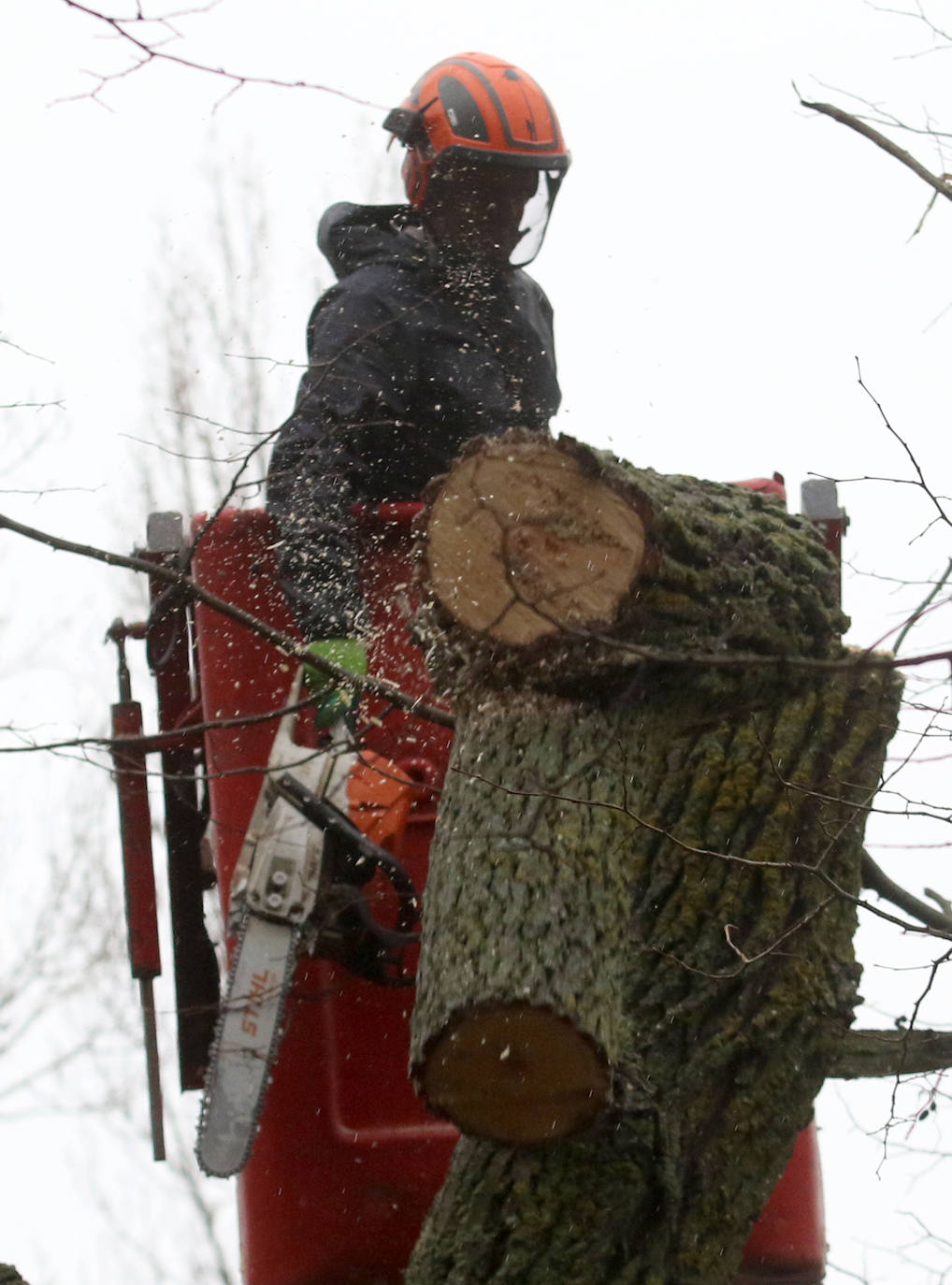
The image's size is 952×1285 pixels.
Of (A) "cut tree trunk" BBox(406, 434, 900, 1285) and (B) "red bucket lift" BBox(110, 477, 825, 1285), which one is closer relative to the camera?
(A) "cut tree trunk" BBox(406, 434, 900, 1285)

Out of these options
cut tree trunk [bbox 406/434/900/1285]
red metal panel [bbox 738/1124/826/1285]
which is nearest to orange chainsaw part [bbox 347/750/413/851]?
cut tree trunk [bbox 406/434/900/1285]

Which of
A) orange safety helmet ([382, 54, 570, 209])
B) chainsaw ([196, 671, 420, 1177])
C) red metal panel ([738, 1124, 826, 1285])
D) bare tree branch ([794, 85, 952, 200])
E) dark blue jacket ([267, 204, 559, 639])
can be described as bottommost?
red metal panel ([738, 1124, 826, 1285])

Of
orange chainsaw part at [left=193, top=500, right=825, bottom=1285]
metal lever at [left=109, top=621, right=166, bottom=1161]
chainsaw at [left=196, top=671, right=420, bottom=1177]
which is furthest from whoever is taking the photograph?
metal lever at [left=109, top=621, right=166, bottom=1161]

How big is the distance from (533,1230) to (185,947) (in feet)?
4.53

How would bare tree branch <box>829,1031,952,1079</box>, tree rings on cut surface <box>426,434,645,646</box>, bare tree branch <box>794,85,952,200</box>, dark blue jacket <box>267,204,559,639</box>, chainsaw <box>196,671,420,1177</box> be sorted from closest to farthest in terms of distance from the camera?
bare tree branch <box>794,85,952,200</box> < tree rings on cut surface <box>426,434,645,646</box> < bare tree branch <box>829,1031,952,1079</box> < chainsaw <box>196,671,420,1177</box> < dark blue jacket <box>267,204,559,639</box>

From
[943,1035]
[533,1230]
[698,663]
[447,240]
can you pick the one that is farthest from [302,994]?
[447,240]

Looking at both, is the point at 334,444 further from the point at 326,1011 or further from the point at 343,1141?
the point at 343,1141

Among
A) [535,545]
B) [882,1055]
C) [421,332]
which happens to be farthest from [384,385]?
[882,1055]

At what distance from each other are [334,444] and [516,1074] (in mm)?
1691

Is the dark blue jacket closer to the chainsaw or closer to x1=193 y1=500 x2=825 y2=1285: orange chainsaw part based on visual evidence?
x1=193 y1=500 x2=825 y2=1285: orange chainsaw part

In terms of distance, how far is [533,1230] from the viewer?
8.93ft

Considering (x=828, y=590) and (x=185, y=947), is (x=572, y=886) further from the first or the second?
(x=185, y=947)

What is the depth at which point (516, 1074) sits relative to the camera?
2.62m

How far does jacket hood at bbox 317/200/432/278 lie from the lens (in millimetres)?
4262
